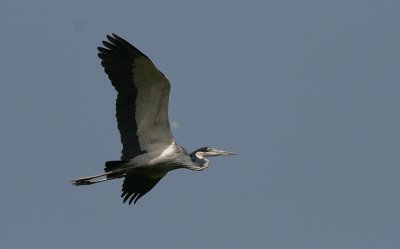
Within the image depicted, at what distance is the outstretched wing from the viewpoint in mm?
18297

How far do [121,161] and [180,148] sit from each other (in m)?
1.29

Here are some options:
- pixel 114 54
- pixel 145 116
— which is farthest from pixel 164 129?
pixel 114 54

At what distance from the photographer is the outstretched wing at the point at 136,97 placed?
1830 cm

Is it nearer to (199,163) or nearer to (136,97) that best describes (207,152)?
(199,163)

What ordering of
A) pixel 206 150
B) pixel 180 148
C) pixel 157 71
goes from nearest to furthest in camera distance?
pixel 157 71 → pixel 180 148 → pixel 206 150

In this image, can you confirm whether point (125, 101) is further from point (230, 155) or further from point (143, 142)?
point (230, 155)

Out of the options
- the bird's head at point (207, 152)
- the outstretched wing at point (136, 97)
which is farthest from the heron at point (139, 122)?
the bird's head at point (207, 152)

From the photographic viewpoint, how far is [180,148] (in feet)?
63.6

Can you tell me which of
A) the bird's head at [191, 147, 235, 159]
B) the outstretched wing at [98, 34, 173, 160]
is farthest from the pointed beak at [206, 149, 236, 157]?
the outstretched wing at [98, 34, 173, 160]

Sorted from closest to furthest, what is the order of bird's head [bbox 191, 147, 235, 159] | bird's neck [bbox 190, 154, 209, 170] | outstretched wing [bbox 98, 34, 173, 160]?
outstretched wing [bbox 98, 34, 173, 160], bird's neck [bbox 190, 154, 209, 170], bird's head [bbox 191, 147, 235, 159]

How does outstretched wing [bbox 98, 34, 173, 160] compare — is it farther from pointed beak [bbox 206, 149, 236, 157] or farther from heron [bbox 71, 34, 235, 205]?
pointed beak [bbox 206, 149, 236, 157]

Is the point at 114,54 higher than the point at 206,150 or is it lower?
higher

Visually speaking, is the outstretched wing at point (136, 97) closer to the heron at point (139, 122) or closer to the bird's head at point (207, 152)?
the heron at point (139, 122)

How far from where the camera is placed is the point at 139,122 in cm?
1900
